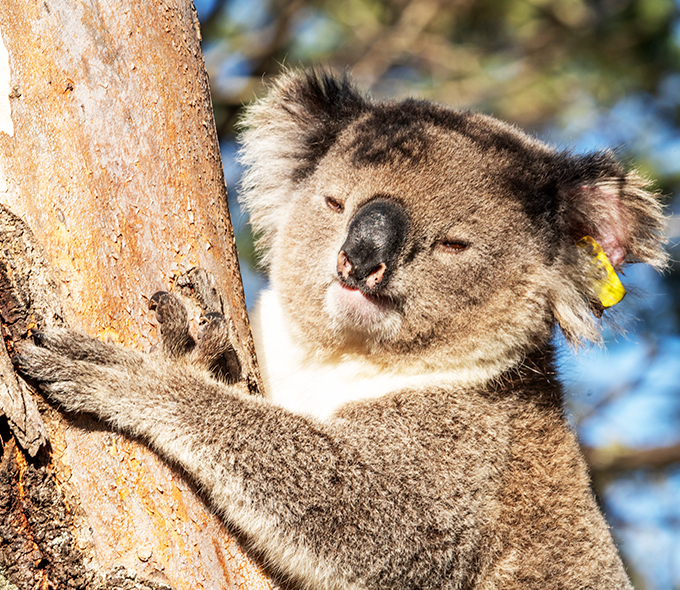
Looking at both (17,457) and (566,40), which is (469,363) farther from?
(566,40)

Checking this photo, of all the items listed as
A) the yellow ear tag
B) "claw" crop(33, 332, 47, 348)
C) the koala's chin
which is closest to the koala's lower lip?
the koala's chin

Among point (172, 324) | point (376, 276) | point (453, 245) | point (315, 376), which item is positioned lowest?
point (172, 324)

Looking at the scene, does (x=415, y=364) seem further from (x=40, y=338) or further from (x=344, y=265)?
(x=40, y=338)

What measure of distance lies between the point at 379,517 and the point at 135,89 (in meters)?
1.76

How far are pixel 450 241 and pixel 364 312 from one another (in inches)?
19.6

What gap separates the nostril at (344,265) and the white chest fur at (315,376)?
18.1 inches

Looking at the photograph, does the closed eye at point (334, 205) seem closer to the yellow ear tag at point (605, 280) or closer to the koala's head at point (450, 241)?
the koala's head at point (450, 241)

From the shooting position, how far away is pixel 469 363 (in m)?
3.15

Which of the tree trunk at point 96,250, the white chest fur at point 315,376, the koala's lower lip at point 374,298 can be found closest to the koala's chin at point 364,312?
the koala's lower lip at point 374,298

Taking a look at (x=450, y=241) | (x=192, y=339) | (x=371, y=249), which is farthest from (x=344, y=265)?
(x=192, y=339)

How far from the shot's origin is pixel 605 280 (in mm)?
3150

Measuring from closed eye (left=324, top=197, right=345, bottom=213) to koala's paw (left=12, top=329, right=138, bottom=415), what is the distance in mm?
1370

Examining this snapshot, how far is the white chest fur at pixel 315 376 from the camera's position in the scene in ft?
10.3

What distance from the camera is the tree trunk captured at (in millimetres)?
2023
